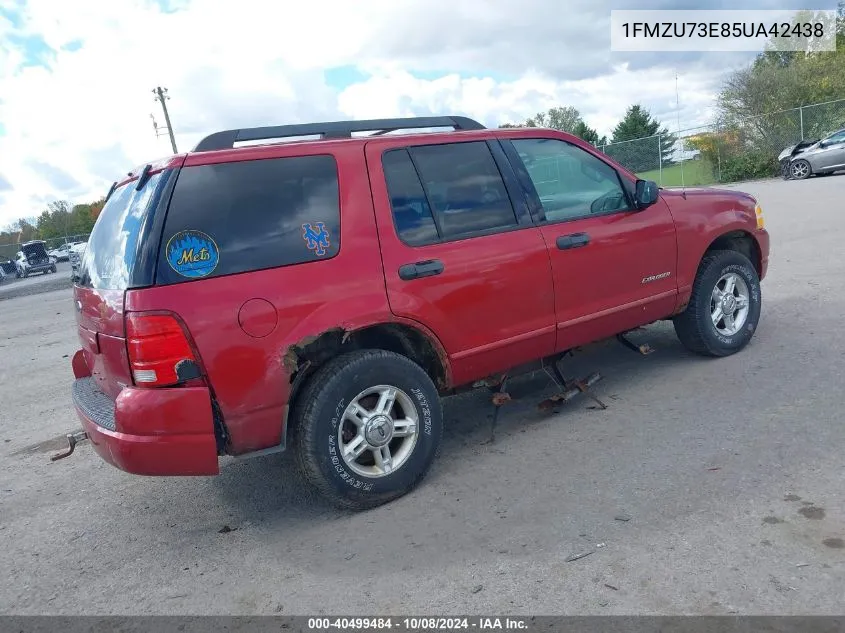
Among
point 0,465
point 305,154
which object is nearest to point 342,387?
point 305,154

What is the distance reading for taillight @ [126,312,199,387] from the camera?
3.21 metres

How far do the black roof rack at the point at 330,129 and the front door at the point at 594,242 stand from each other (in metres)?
0.39

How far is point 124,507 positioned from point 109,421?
0.94 metres

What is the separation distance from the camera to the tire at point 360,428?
3.51 metres

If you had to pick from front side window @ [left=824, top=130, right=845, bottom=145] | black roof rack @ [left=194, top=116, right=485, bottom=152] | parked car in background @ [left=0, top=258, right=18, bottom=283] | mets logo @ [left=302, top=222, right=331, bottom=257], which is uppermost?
black roof rack @ [left=194, top=116, right=485, bottom=152]

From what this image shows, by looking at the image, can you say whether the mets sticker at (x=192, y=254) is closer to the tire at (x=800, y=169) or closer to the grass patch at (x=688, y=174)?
the tire at (x=800, y=169)

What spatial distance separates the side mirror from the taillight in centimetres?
316

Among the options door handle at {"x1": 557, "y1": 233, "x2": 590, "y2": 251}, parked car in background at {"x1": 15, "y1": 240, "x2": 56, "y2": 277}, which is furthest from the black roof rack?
parked car in background at {"x1": 15, "y1": 240, "x2": 56, "y2": 277}

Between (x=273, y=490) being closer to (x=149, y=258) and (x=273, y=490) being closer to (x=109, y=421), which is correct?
(x=109, y=421)

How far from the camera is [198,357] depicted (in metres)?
3.26

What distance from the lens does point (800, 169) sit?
22.4 metres

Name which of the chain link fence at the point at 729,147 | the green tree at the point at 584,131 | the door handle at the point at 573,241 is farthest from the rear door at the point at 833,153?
the green tree at the point at 584,131

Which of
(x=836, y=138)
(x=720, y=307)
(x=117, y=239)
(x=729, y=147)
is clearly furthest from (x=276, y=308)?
(x=729, y=147)

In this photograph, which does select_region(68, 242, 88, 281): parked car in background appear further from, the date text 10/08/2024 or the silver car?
the silver car
